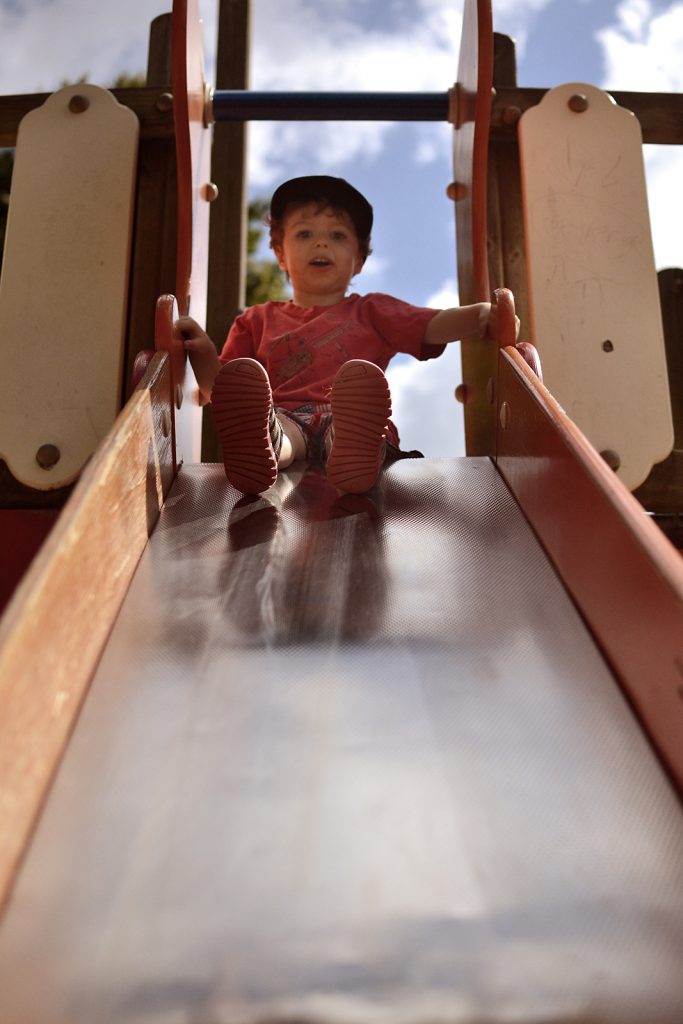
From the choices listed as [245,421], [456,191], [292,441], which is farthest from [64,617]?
[456,191]

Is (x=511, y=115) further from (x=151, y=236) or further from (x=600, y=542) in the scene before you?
(x=600, y=542)

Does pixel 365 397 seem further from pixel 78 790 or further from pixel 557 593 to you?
pixel 78 790

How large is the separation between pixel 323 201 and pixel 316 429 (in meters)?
0.67

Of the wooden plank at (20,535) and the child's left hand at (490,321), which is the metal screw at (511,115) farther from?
the wooden plank at (20,535)

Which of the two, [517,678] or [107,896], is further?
[517,678]

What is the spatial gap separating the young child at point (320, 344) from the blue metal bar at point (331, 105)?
1.37ft

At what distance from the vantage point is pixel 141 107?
2.78 m

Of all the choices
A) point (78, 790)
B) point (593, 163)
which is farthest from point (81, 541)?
point (593, 163)

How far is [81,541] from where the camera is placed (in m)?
1.07

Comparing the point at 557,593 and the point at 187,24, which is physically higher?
the point at 187,24

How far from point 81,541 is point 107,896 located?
42cm

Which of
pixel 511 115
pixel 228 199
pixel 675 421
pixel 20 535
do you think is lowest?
pixel 20 535

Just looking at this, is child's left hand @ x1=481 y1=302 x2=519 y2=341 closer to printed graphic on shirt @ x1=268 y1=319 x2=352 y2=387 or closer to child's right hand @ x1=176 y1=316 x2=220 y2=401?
printed graphic on shirt @ x1=268 y1=319 x2=352 y2=387

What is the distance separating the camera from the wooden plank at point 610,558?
94 cm
